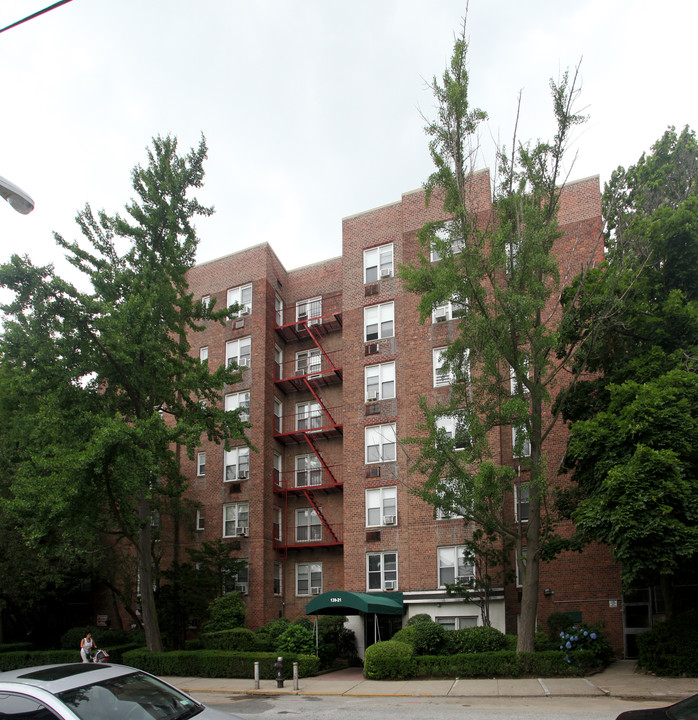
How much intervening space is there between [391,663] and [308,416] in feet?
47.0

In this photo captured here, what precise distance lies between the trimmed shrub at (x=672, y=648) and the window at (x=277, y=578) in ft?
52.1

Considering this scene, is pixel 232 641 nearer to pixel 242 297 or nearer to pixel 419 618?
pixel 419 618

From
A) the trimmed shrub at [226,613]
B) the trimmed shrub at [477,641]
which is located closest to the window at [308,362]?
the trimmed shrub at [226,613]

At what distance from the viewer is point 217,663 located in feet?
70.5

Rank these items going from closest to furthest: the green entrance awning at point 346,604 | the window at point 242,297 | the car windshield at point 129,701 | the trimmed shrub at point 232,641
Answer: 1. the car windshield at point 129,701
2. the green entrance awning at point 346,604
3. the trimmed shrub at point 232,641
4. the window at point 242,297

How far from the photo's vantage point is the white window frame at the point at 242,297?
32.7 m

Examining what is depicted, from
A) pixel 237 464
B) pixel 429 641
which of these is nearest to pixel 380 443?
pixel 237 464

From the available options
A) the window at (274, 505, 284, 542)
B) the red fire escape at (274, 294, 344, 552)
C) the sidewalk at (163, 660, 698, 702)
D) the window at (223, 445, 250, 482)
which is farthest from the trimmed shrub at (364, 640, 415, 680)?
the window at (223, 445, 250, 482)

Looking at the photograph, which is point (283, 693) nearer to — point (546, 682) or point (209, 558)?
point (546, 682)

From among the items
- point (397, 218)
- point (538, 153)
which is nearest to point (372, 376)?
point (397, 218)

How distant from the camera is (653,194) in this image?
23906 mm

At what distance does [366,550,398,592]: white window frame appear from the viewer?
25.8 m

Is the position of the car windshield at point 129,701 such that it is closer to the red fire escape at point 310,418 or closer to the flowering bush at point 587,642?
the flowering bush at point 587,642

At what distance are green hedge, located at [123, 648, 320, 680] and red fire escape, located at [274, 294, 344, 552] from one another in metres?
8.19
